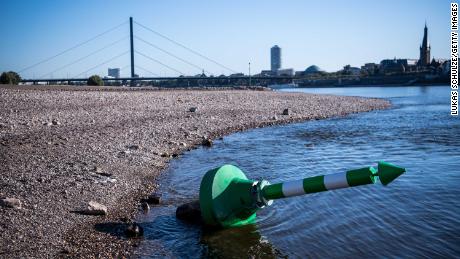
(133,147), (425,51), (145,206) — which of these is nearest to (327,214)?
(145,206)

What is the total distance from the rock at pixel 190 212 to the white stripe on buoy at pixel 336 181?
9.58 ft

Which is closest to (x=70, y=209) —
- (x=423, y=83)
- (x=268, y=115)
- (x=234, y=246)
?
(x=234, y=246)

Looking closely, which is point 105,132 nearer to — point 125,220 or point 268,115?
point 125,220

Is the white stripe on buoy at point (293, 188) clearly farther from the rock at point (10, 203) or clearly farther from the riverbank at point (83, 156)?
the rock at point (10, 203)

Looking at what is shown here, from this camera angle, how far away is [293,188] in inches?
220

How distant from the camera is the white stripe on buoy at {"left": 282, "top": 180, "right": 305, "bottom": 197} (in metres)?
5.50

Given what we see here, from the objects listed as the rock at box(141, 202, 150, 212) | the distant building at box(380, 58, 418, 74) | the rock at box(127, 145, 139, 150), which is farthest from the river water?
the distant building at box(380, 58, 418, 74)

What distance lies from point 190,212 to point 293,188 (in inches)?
99.6

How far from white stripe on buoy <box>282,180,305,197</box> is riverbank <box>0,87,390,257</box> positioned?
2.41 m

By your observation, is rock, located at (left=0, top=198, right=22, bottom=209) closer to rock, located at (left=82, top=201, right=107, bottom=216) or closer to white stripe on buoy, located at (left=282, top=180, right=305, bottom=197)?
rock, located at (left=82, top=201, right=107, bottom=216)

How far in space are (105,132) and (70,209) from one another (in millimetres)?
8059

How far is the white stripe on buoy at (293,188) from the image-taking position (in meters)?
5.50

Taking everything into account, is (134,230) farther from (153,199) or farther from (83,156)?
(83,156)

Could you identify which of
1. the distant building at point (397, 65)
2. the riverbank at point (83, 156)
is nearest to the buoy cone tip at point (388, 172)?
the riverbank at point (83, 156)
